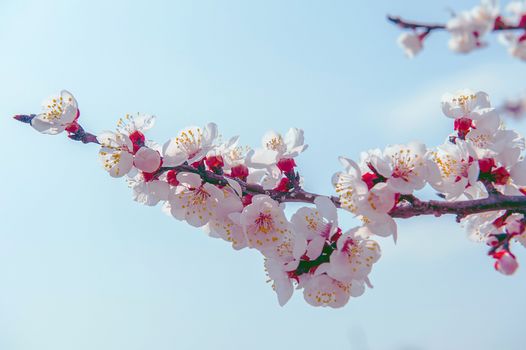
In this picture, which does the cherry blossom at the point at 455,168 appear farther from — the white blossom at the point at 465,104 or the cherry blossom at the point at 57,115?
the cherry blossom at the point at 57,115

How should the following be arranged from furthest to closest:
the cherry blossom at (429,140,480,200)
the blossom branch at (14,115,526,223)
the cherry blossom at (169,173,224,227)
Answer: the cherry blossom at (169,173,224,227), the cherry blossom at (429,140,480,200), the blossom branch at (14,115,526,223)

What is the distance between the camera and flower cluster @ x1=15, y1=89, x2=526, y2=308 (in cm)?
257

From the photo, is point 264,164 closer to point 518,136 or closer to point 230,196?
point 230,196

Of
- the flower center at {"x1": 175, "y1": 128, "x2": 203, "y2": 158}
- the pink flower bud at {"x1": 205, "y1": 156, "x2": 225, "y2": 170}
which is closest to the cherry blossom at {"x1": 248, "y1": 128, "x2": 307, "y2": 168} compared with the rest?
the pink flower bud at {"x1": 205, "y1": 156, "x2": 225, "y2": 170}

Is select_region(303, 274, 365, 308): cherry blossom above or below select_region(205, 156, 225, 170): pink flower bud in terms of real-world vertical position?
below

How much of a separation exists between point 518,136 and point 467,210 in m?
0.69

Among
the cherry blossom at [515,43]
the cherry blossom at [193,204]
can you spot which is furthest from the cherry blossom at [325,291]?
the cherry blossom at [515,43]

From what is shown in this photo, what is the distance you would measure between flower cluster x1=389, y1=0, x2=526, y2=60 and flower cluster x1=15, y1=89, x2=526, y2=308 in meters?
0.37

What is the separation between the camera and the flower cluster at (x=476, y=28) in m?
2.63

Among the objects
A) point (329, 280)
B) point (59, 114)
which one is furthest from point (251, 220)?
point (59, 114)

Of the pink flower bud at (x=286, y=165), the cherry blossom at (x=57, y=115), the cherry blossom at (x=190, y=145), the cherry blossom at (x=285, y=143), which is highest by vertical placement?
the cherry blossom at (x=57, y=115)

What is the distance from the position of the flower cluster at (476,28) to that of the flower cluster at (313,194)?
0.37m

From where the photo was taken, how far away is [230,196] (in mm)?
2812

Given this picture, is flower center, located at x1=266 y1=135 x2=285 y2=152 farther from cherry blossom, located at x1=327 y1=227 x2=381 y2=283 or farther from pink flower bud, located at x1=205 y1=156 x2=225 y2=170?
cherry blossom, located at x1=327 y1=227 x2=381 y2=283
